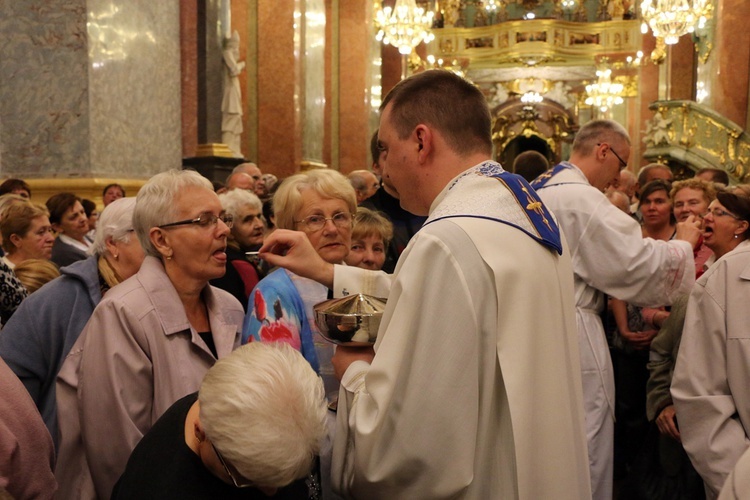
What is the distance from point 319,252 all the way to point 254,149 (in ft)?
34.4

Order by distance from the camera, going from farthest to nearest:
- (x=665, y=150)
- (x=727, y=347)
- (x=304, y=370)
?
(x=665, y=150) < (x=727, y=347) < (x=304, y=370)

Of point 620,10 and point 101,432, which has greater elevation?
point 620,10

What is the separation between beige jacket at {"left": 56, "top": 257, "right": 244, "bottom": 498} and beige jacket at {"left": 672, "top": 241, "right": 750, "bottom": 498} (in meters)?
1.83

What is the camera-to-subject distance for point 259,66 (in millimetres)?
13219

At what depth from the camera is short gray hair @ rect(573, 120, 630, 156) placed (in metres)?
4.64

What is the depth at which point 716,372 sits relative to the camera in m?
3.16

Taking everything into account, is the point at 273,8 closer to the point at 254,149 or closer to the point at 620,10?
the point at 254,149

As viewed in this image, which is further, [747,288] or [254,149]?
[254,149]

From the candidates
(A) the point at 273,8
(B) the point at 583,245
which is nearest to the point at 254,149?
(A) the point at 273,8

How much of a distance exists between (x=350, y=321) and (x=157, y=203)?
1.04m

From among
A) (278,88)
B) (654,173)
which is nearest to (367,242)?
(654,173)

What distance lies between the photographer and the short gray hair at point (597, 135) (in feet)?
15.2

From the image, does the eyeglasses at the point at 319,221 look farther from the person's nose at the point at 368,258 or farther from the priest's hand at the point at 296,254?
the person's nose at the point at 368,258

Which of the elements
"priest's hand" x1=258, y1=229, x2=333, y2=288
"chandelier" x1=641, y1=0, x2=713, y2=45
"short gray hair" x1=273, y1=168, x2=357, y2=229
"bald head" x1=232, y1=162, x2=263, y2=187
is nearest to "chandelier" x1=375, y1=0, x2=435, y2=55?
"chandelier" x1=641, y1=0, x2=713, y2=45
